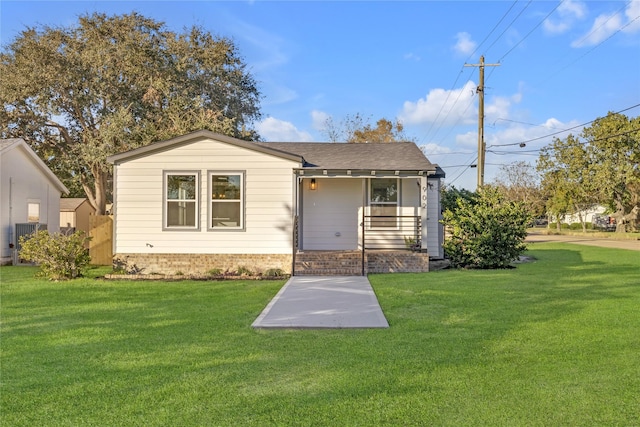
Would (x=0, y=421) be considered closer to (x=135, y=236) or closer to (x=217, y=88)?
(x=135, y=236)

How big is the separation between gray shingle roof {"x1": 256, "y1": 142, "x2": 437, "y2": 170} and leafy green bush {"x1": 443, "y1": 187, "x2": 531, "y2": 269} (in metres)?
1.86

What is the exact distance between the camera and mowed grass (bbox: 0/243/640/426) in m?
3.15

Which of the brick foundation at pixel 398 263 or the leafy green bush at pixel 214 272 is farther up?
the brick foundation at pixel 398 263

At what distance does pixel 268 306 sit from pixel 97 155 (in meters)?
17.7

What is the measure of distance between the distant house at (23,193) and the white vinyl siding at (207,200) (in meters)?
5.75

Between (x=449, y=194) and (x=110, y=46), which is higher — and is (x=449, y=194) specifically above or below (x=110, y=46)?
below

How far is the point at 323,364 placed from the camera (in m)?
4.20

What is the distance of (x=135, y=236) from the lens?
37.6 feet

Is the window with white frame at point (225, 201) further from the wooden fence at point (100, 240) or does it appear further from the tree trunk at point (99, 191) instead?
the tree trunk at point (99, 191)

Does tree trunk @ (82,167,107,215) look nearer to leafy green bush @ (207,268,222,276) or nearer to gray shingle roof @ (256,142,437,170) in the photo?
gray shingle roof @ (256,142,437,170)

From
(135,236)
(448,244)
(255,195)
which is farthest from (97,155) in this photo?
(448,244)

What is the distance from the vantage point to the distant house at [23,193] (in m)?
14.4

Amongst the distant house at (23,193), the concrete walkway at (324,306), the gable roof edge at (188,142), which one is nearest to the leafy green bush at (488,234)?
the concrete walkway at (324,306)

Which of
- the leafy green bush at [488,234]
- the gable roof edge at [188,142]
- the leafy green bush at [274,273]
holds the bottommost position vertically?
the leafy green bush at [274,273]
